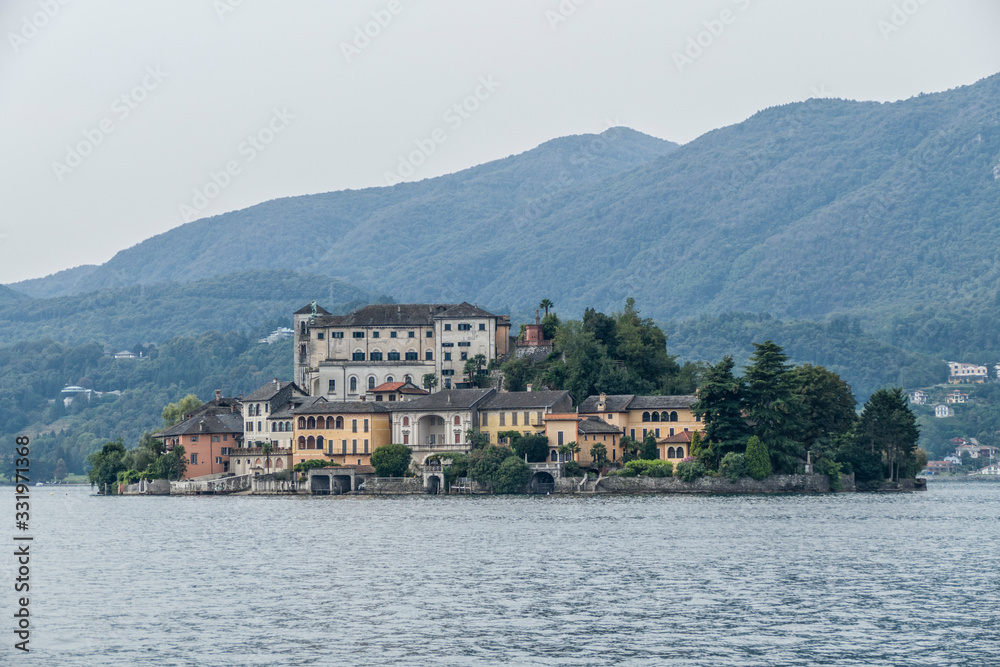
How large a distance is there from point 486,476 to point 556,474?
20.4 feet

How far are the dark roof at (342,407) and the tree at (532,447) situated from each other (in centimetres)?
1641

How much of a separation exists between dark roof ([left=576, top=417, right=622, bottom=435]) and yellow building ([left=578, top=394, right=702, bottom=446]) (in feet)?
3.39

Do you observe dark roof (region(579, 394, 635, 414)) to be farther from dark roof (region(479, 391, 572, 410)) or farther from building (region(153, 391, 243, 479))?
building (region(153, 391, 243, 479))

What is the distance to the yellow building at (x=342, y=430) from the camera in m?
130

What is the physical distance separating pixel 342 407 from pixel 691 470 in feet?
116

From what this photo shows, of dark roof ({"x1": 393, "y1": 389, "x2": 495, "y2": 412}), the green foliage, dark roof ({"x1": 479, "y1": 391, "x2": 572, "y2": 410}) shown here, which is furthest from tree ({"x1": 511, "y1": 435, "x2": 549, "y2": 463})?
dark roof ({"x1": 393, "y1": 389, "x2": 495, "y2": 412})

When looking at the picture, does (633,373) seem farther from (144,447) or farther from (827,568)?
(827,568)

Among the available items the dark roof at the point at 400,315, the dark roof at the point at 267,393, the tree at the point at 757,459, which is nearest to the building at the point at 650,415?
the tree at the point at 757,459

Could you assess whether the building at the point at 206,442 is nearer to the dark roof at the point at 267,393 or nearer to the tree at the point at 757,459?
the dark roof at the point at 267,393

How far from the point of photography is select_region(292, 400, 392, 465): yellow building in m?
130

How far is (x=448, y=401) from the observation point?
4998 inches

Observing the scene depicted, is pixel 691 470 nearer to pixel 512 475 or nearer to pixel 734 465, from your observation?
pixel 734 465

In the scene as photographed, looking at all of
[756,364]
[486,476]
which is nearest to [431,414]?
[486,476]

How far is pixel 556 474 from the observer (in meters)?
117
